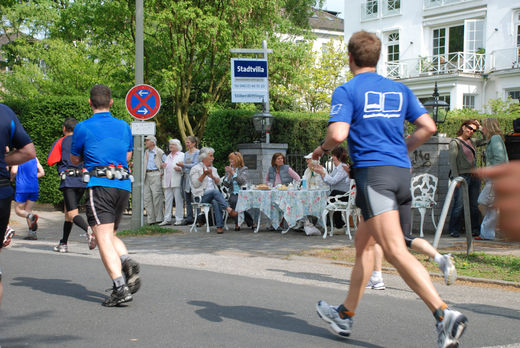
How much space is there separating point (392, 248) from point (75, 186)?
6.88 m

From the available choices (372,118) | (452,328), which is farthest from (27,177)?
(452,328)

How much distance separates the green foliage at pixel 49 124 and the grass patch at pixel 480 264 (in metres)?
10.5

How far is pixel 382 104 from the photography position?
4.39m

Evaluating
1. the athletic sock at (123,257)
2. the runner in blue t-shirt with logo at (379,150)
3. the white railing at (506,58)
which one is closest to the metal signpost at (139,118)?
the athletic sock at (123,257)

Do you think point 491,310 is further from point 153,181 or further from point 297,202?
point 153,181

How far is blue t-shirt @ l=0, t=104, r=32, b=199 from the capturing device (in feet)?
14.3

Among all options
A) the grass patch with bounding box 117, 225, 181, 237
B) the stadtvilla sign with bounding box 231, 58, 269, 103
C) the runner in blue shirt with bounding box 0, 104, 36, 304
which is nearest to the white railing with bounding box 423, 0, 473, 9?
the stadtvilla sign with bounding box 231, 58, 269, 103

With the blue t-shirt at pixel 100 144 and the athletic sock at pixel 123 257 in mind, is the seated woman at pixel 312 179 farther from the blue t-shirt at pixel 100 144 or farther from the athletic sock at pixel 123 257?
the athletic sock at pixel 123 257

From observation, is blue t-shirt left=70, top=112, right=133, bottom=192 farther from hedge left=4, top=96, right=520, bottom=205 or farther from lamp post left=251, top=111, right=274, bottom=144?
hedge left=4, top=96, right=520, bottom=205

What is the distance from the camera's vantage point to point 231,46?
25.2 metres

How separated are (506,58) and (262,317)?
1251 inches

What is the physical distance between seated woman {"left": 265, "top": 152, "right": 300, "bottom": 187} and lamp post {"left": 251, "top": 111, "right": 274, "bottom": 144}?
5.71 feet

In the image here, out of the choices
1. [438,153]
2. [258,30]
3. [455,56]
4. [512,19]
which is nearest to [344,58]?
[455,56]

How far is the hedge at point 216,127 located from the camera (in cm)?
1662
